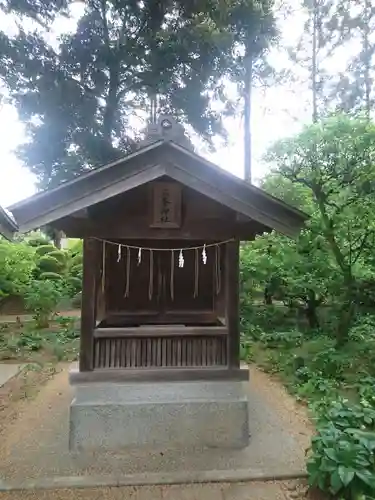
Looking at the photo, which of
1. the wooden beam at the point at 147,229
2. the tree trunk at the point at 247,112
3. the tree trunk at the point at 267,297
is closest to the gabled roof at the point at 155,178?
the wooden beam at the point at 147,229

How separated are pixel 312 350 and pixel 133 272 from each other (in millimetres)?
5309

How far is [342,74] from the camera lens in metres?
17.5

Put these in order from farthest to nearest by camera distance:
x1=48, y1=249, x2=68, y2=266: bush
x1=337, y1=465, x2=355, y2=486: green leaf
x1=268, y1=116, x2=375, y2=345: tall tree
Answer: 1. x1=48, y1=249, x2=68, y2=266: bush
2. x1=268, y1=116, x2=375, y2=345: tall tree
3. x1=337, y1=465, x2=355, y2=486: green leaf

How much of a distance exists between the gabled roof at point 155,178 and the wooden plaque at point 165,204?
1.12 ft

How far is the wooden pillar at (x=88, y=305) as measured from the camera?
4895 mm

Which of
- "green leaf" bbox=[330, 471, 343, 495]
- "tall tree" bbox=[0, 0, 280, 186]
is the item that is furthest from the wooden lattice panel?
"tall tree" bbox=[0, 0, 280, 186]

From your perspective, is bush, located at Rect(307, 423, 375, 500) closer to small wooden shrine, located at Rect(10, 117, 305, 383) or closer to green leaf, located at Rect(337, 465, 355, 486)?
green leaf, located at Rect(337, 465, 355, 486)

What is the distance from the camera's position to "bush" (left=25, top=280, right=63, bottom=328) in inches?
486

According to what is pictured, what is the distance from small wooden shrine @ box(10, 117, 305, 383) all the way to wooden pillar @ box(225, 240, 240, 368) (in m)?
0.01

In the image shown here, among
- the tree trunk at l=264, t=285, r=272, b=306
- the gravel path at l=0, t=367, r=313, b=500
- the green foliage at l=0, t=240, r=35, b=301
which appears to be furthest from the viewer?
the tree trunk at l=264, t=285, r=272, b=306

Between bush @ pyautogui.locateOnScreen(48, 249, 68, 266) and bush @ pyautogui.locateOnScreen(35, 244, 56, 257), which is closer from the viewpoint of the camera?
bush @ pyautogui.locateOnScreen(48, 249, 68, 266)

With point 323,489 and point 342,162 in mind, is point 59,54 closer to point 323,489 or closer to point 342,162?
point 342,162

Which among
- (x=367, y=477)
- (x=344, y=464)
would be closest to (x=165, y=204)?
(x=344, y=464)

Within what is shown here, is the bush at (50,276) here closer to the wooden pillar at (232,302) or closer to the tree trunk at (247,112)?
the tree trunk at (247,112)
